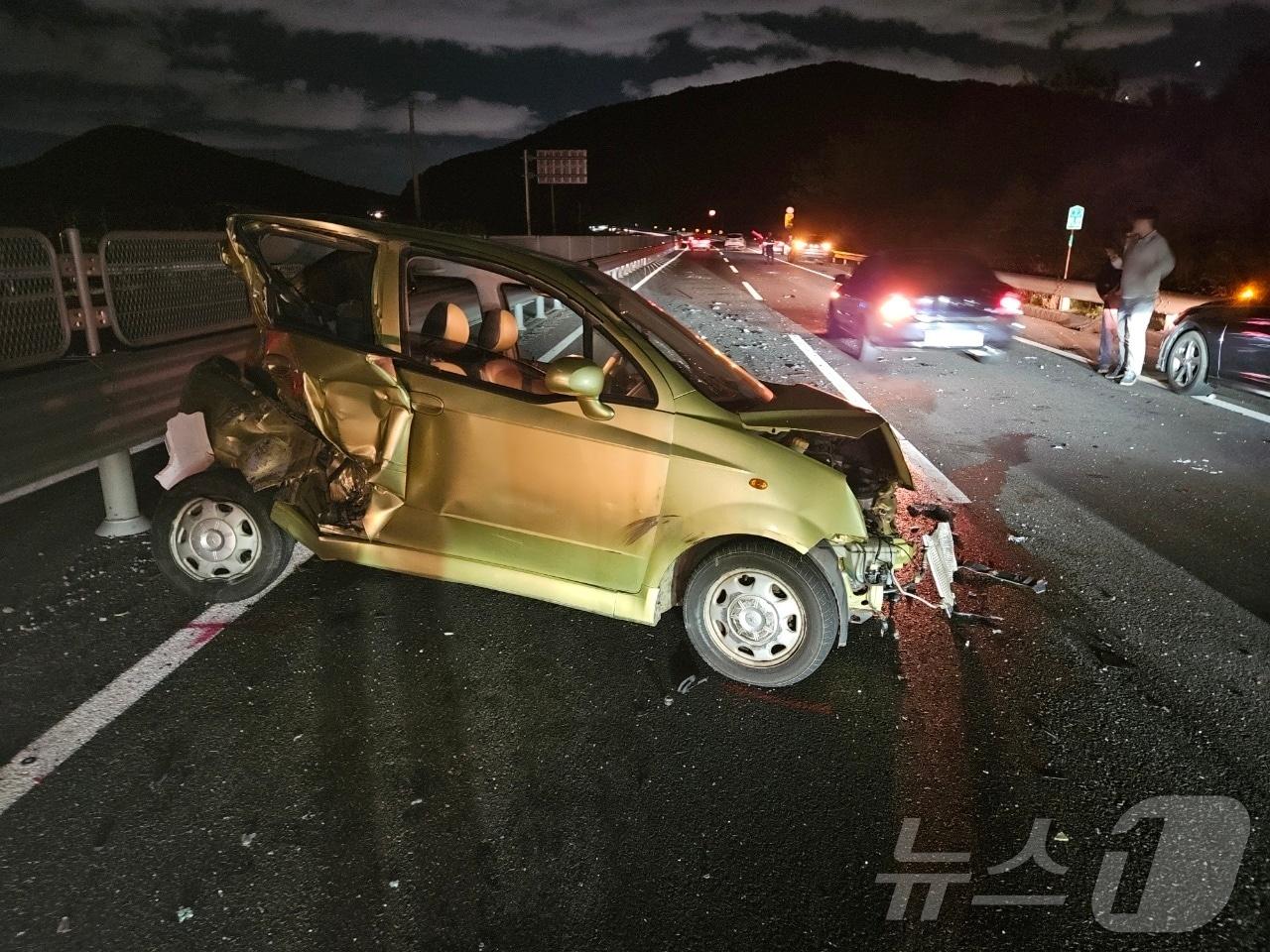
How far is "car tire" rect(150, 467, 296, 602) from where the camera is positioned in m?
4.35

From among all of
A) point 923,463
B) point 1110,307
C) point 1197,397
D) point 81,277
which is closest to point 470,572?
point 923,463

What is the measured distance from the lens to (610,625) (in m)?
4.34

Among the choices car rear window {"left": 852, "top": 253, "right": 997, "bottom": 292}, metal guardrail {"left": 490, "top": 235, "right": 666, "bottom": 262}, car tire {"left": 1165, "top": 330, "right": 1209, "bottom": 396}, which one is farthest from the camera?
metal guardrail {"left": 490, "top": 235, "right": 666, "bottom": 262}

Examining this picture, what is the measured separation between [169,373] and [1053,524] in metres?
5.82

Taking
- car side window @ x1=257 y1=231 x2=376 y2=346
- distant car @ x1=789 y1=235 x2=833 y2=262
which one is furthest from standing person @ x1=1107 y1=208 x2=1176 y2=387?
distant car @ x1=789 y1=235 x2=833 y2=262

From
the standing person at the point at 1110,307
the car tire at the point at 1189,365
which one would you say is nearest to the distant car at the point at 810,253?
the standing person at the point at 1110,307

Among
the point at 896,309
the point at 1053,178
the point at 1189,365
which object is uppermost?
the point at 1053,178

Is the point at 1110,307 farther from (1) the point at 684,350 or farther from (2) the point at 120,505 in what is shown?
(2) the point at 120,505

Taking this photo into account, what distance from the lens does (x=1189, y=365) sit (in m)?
9.84

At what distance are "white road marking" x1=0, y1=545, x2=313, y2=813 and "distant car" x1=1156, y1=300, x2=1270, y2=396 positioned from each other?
931 cm

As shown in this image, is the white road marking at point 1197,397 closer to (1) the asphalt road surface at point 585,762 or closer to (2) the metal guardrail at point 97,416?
(1) the asphalt road surface at point 585,762

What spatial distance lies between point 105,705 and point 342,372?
1.70 metres

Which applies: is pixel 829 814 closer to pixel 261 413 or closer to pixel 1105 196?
pixel 261 413

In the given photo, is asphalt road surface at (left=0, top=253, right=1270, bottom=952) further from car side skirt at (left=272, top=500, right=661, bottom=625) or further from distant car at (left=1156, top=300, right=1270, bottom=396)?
distant car at (left=1156, top=300, right=1270, bottom=396)
